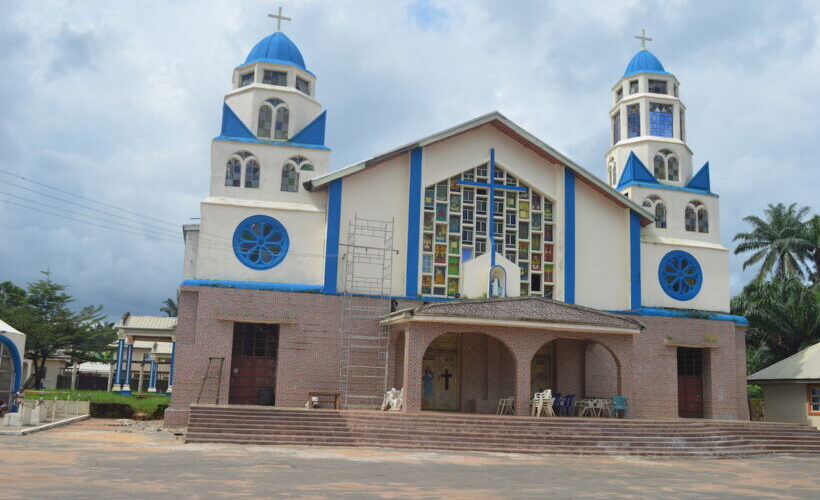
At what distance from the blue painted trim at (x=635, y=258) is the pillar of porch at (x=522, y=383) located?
5.97 metres

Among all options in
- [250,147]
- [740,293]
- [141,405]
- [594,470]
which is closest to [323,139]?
[250,147]

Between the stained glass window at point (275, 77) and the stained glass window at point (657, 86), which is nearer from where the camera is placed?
the stained glass window at point (275, 77)

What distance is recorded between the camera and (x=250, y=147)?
993 inches

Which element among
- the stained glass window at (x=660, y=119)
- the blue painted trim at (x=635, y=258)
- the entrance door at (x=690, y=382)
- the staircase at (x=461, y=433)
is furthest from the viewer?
the stained glass window at (x=660, y=119)

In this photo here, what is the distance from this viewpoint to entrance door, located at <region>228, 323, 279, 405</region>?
2362 cm

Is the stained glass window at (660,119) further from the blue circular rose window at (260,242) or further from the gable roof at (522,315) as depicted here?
the blue circular rose window at (260,242)

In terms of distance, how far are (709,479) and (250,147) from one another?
1709 centimetres

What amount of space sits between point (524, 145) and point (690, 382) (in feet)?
33.1

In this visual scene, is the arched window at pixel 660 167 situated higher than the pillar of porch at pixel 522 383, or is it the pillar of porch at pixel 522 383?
the arched window at pixel 660 167

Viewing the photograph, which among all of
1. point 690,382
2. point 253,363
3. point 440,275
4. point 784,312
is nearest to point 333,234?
point 440,275

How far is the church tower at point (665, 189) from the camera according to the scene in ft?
90.2

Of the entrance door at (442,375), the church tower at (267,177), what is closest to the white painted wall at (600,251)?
the entrance door at (442,375)

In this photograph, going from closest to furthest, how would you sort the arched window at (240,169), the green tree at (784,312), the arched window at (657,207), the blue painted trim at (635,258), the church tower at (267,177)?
the church tower at (267,177) < the arched window at (240,169) < the blue painted trim at (635,258) < the arched window at (657,207) < the green tree at (784,312)

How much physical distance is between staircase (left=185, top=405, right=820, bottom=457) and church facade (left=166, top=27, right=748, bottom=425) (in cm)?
185
